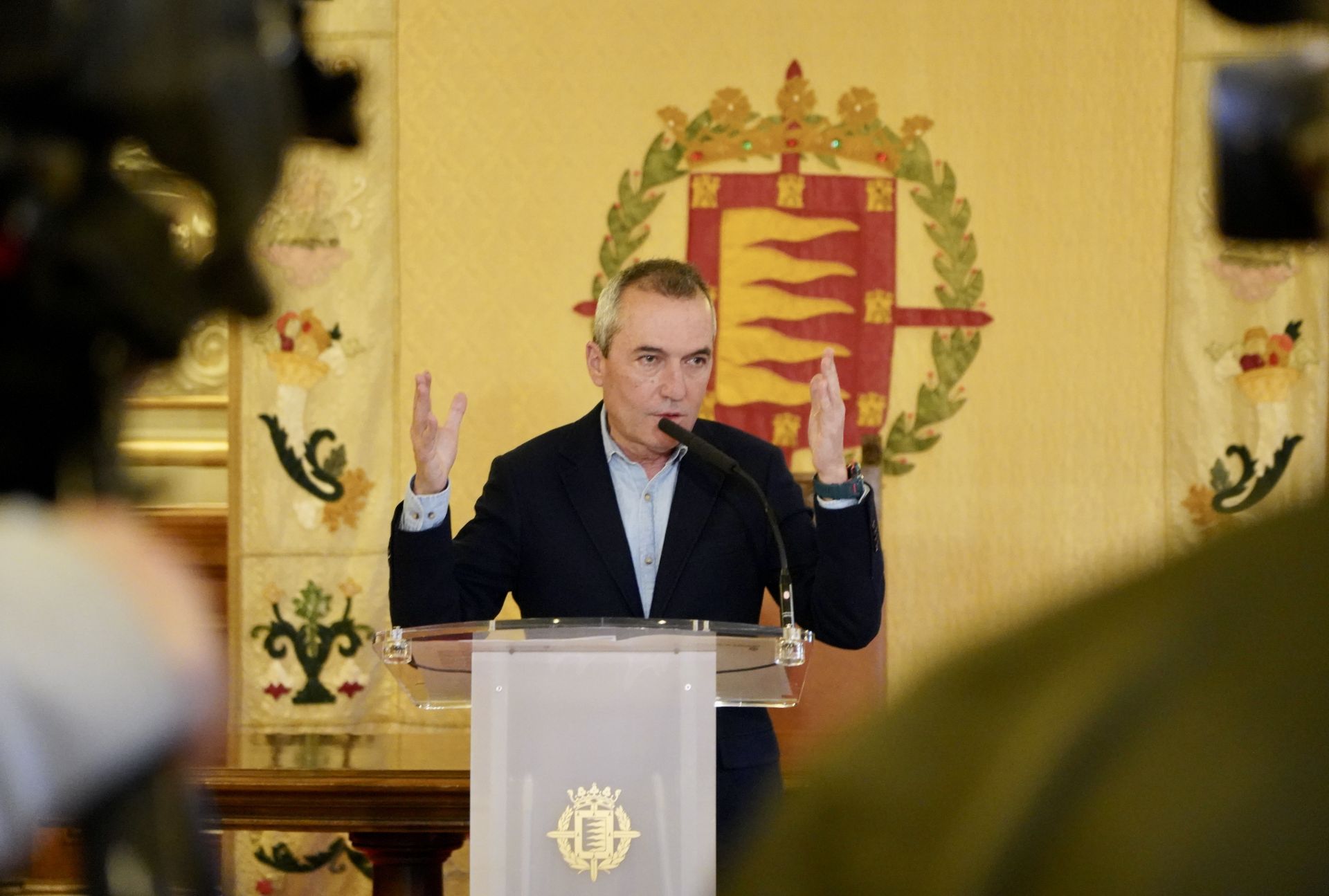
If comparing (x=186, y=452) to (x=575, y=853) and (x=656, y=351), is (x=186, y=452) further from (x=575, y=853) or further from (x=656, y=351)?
(x=575, y=853)

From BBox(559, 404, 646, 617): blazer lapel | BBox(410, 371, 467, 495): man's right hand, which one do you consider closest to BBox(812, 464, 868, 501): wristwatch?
BBox(559, 404, 646, 617): blazer lapel

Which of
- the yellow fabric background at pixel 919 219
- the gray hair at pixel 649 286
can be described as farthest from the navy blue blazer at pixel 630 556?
the yellow fabric background at pixel 919 219

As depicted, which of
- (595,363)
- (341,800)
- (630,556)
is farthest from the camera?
(595,363)

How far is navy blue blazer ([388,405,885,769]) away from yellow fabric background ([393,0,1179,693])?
4.81 ft

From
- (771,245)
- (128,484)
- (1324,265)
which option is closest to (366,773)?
(771,245)

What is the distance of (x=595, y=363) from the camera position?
2984 millimetres

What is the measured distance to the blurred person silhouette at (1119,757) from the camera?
9.2 inches

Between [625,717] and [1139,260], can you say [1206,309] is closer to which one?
[1139,260]

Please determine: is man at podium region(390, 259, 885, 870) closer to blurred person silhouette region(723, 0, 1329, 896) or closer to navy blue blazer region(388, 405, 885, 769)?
navy blue blazer region(388, 405, 885, 769)

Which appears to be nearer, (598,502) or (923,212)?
(598,502)

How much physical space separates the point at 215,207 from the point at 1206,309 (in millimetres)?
3952

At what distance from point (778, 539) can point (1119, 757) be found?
2129 mm

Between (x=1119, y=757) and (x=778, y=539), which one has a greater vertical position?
(x=1119, y=757)

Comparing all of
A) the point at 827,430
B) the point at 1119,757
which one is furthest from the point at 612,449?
the point at 1119,757
